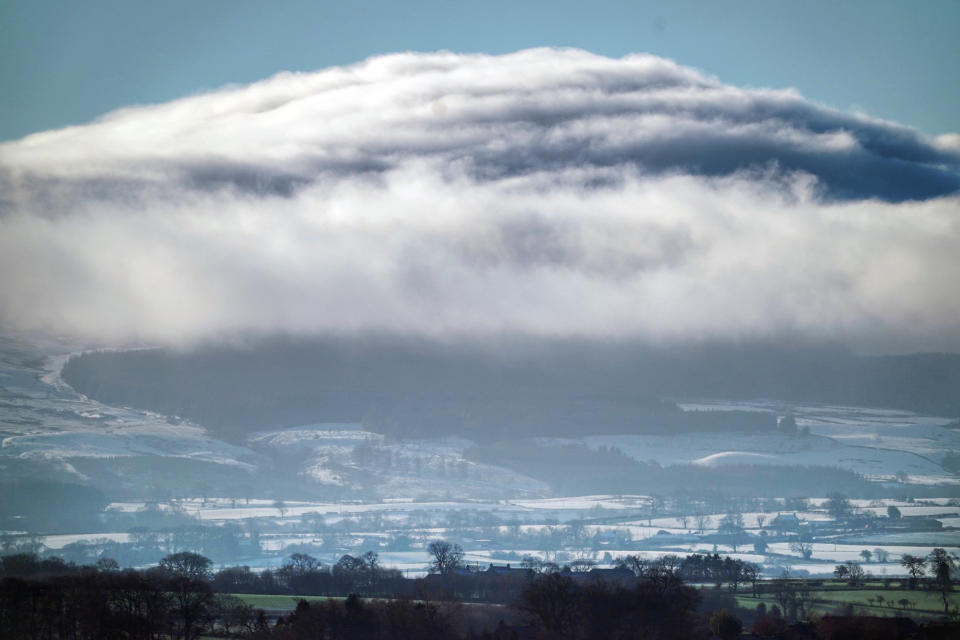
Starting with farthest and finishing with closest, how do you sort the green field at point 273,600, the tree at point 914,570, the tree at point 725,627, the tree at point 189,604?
the tree at point 914,570 → the green field at point 273,600 → the tree at point 189,604 → the tree at point 725,627

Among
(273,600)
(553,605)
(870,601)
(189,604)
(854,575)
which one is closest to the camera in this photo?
(553,605)

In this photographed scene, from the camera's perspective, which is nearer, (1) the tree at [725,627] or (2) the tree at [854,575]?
(1) the tree at [725,627]

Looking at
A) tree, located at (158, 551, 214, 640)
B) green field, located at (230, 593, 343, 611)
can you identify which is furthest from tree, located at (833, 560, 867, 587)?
tree, located at (158, 551, 214, 640)

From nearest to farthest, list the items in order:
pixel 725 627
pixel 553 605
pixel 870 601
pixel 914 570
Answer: pixel 725 627
pixel 553 605
pixel 870 601
pixel 914 570

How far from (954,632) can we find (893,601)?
109ft

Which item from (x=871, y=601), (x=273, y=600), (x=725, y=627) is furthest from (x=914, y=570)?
(x=273, y=600)

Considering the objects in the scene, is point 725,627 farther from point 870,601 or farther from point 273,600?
point 273,600

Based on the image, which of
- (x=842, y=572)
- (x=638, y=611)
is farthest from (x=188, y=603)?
(x=842, y=572)

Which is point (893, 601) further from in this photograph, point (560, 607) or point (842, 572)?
point (842, 572)

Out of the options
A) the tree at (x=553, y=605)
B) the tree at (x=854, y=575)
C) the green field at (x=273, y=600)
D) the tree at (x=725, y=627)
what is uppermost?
the tree at (x=854, y=575)

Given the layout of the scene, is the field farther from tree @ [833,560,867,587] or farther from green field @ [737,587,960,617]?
tree @ [833,560,867,587]

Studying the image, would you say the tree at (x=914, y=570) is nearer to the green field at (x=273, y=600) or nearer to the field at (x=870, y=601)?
the field at (x=870, y=601)

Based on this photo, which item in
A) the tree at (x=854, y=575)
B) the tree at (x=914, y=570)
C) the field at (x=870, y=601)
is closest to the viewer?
the field at (x=870, y=601)

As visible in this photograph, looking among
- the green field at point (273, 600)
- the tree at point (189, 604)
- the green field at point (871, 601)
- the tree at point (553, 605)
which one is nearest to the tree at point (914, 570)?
the green field at point (871, 601)
